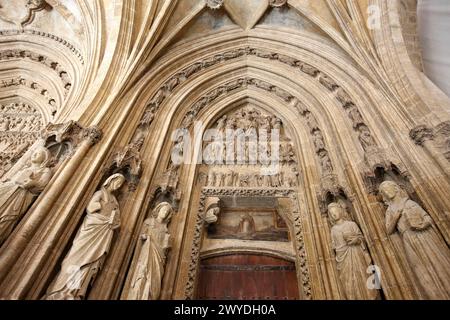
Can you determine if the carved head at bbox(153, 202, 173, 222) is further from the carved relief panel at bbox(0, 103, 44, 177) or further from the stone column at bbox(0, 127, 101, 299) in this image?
the carved relief panel at bbox(0, 103, 44, 177)

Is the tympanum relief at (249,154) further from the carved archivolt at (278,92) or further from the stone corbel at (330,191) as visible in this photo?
the stone corbel at (330,191)

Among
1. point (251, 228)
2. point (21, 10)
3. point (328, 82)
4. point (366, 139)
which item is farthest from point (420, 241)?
point (21, 10)

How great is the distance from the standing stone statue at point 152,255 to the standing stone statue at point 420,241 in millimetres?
3170

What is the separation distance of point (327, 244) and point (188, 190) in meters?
2.67

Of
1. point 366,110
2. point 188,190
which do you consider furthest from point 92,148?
point 366,110

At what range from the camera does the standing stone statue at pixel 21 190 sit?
3.36 metres

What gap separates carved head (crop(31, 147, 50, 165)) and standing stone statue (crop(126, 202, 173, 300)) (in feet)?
5.86

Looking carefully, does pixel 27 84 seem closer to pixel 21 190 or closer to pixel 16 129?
pixel 16 129

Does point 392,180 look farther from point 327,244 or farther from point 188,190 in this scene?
point 188,190

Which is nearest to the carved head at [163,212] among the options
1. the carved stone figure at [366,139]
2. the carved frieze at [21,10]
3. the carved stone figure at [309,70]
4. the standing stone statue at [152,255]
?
the standing stone statue at [152,255]

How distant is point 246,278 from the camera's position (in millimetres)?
4477

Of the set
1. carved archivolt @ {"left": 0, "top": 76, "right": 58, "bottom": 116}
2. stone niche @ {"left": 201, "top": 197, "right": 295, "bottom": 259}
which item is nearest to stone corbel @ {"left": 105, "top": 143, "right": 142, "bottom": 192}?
stone niche @ {"left": 201, "top": 197, "right": 295, "bottom": 259}

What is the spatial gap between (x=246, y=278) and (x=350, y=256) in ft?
5.51

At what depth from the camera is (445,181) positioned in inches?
139
